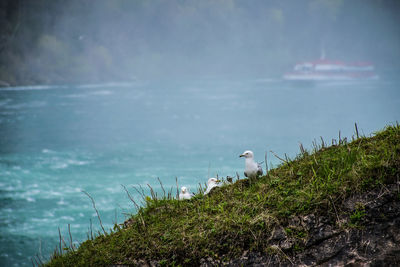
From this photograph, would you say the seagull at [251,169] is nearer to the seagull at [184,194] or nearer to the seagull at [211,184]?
the seagull at [211,184]

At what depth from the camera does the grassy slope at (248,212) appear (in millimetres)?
2723

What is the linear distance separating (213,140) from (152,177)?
9.95 m

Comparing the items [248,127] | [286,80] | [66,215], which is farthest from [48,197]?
[286,80]

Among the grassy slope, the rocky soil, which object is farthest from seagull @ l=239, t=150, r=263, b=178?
the rocky soil

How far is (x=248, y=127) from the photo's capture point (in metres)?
29.7

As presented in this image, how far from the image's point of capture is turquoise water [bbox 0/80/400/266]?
48.2 ft

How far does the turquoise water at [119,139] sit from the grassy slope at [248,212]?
124 inches

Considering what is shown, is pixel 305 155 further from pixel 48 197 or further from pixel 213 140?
pixel 213 140

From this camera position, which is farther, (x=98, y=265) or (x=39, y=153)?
(x=39, y=153)

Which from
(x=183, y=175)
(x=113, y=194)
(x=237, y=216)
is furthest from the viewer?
(x=183, y=175)

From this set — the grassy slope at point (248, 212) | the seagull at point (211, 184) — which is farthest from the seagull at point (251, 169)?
the seagull at point (211, 184)

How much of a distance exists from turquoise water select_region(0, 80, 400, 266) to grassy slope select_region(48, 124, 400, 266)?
3138 millimetres

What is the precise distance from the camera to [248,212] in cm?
289

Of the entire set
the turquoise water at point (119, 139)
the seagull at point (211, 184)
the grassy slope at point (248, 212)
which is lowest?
the grassy slope at point (248, 212)
